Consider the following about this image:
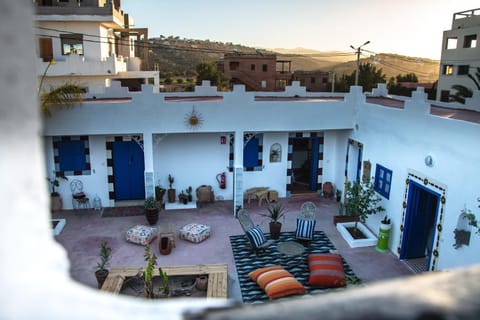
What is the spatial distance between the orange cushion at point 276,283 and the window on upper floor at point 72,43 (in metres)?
18.1

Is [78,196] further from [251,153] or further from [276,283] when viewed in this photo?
[276,283]

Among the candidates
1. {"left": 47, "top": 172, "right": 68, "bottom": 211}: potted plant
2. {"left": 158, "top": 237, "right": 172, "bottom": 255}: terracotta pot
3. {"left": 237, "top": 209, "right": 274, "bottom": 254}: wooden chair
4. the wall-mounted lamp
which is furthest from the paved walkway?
the wall-mounted lamp

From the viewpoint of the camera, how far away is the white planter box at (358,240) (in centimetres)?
Result: 1101

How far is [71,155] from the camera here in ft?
44.4

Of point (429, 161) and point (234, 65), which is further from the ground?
point (234, 65)

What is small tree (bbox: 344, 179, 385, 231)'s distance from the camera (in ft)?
36.4

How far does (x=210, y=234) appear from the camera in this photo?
11727mm

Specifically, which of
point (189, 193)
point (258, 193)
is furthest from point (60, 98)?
point (258, 193)

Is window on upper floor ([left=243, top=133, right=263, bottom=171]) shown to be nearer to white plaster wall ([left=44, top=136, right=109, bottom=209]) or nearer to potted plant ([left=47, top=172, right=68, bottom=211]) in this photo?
white plaster wall ([left=44, top=136, right=109, bottom=209])

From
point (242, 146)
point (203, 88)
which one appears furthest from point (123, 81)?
point (242, 146)

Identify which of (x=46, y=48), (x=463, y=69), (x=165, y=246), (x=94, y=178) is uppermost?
(x=46, y=48)

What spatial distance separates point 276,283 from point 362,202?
408 cm

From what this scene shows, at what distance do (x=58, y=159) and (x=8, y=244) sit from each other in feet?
45.0

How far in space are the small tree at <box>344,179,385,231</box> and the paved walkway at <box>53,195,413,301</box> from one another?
36.5 inches
